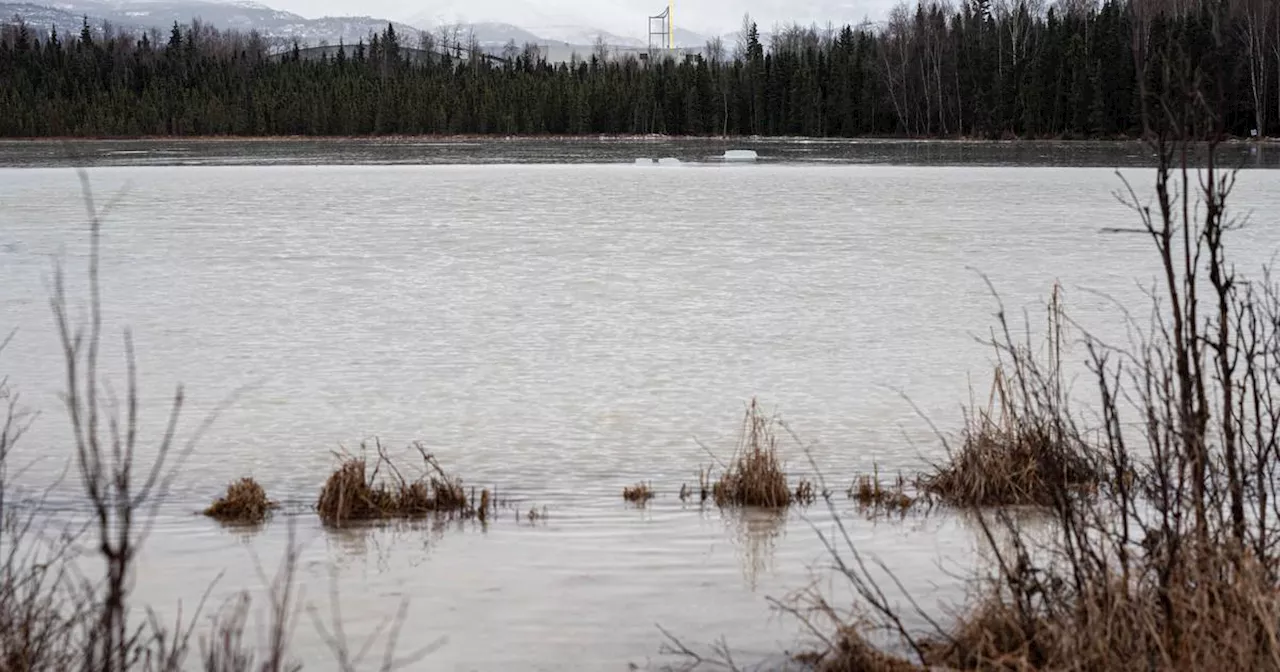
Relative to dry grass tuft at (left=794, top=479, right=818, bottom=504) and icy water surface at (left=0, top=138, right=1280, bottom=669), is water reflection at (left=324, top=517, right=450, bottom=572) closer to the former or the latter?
icy water surface at (left=0, top=138, right=1280, bottom=669)

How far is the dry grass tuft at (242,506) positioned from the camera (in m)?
7.38

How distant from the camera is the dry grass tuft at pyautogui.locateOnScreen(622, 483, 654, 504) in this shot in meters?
7.86

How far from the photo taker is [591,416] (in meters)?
10.5

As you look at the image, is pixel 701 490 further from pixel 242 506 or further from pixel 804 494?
pixel 242 506

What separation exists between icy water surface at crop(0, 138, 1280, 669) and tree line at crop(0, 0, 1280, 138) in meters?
45.9

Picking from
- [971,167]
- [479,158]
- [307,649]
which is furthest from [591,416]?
[479,158]

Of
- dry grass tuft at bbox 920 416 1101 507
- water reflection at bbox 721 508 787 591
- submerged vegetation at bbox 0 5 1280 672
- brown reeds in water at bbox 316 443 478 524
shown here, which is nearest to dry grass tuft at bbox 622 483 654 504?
water reflection at bbox 721 508 787 591

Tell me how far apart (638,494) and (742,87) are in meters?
103

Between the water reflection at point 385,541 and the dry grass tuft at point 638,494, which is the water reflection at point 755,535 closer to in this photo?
the dry grass tuft at point 638,494

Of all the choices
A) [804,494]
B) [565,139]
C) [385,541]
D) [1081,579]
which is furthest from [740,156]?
[1081,579]

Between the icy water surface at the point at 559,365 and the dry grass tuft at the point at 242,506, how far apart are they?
14 cm

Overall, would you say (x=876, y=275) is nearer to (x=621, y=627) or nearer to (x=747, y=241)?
(x=747, y=241)

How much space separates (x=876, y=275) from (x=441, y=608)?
14.5 meters

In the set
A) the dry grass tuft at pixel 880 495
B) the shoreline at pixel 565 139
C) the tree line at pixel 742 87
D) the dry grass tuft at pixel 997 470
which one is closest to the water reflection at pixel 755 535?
the dry grass tuft at pixel 880 495
